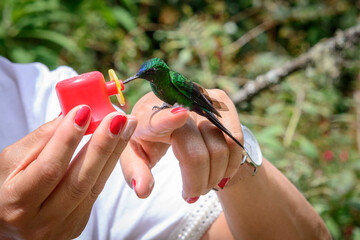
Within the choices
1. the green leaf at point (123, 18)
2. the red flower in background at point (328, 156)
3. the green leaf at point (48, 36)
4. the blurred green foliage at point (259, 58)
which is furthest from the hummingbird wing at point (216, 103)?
the green leaf at point (123, 18)

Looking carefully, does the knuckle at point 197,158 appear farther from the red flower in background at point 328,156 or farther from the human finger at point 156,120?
the red flower in background at point 328,156

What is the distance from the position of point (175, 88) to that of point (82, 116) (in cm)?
24

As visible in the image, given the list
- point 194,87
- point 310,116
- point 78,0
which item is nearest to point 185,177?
point 194,87

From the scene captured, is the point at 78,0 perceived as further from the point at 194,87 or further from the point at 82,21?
the point at 194,87

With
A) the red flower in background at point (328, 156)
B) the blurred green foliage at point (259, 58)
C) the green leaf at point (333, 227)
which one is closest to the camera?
the green leaf at point (333, 227)

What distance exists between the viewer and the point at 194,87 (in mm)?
911

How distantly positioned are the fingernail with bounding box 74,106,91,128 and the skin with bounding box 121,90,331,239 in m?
0.16

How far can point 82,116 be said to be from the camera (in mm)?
788

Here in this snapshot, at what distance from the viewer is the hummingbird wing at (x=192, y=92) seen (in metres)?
0.90

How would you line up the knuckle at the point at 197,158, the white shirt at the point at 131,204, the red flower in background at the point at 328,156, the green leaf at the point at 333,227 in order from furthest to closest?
the red flower in background at the point at 328,156
the green leaf at the point at 333,227
the white shirt at the point at 131,204
the knuckle at the point at 197,158

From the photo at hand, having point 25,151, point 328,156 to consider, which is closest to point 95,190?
point 25,151

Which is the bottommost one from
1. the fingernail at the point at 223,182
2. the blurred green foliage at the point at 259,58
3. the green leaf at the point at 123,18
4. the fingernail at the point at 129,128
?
the fingernail at the point at 223,182

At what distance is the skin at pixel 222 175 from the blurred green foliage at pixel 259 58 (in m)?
0.86

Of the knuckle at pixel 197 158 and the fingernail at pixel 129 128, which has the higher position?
the fingernail at pixel 129 128
